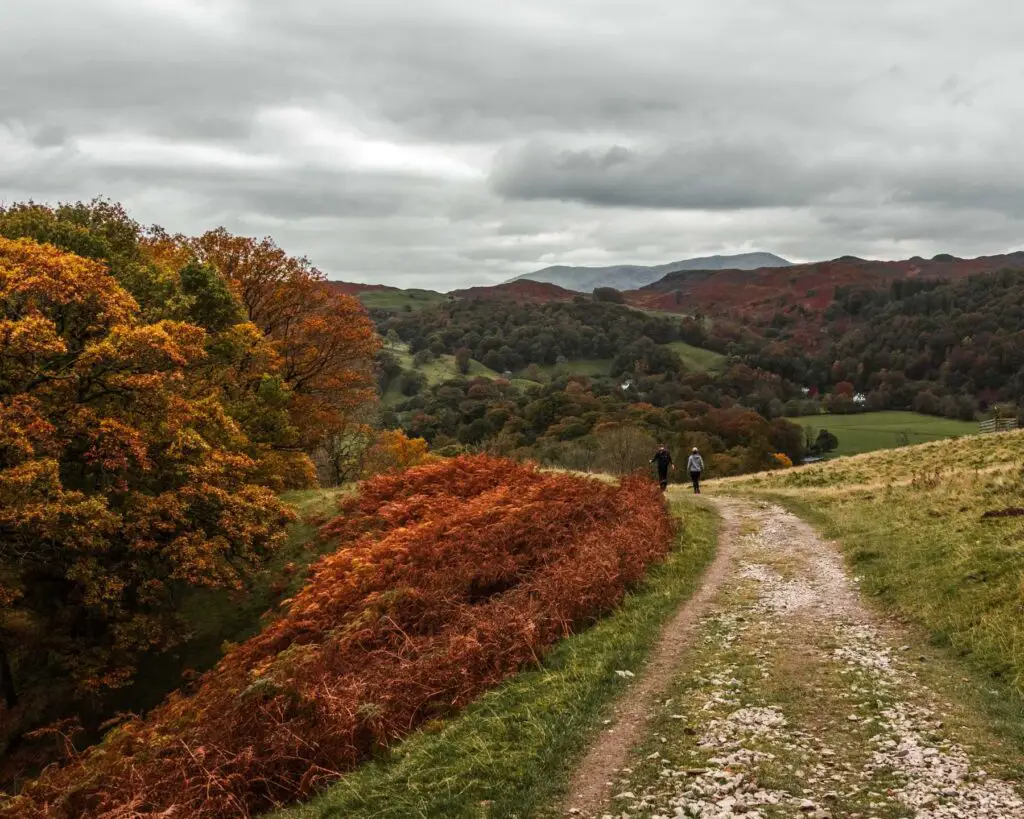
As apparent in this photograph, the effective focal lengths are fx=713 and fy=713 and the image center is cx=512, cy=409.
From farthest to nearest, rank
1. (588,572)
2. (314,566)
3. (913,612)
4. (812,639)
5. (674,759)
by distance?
1. (314,566)
2. (588,572)
3. (913,612)
4. (812,639)
5. (674,759)

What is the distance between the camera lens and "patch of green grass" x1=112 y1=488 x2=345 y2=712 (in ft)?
71.1

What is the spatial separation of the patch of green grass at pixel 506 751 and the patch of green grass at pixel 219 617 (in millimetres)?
13035

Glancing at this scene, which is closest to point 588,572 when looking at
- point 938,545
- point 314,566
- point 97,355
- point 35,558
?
point 938,545

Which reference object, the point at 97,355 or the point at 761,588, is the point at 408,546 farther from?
the point at 97,355

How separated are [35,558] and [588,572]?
54.1 ft

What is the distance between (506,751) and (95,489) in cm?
1970

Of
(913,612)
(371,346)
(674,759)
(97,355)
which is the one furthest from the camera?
(371,346)

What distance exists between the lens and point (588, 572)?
1445 cm

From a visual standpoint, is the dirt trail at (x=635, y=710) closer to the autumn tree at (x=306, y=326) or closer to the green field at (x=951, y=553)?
the green field at (x=951, y=553)

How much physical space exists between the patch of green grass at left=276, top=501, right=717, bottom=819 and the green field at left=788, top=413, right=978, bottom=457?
10651 centimetres

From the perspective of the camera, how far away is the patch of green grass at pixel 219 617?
71.1 feet

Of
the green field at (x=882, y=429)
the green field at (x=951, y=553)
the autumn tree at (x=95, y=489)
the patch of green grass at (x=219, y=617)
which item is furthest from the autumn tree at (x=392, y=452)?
the green field at (x=882, y=429)

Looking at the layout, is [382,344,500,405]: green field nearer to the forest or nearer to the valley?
the valley

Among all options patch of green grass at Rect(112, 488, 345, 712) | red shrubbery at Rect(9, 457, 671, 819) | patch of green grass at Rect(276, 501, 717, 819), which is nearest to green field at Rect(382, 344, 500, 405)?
patch of green grass at Rect(112, 488, 345, 712)
